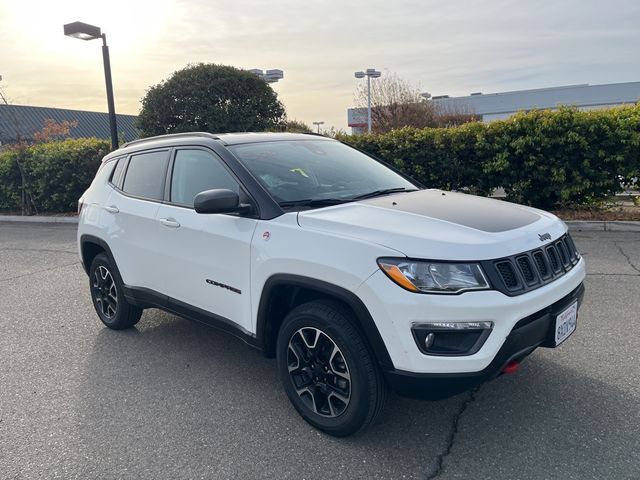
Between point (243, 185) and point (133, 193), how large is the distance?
1.52m

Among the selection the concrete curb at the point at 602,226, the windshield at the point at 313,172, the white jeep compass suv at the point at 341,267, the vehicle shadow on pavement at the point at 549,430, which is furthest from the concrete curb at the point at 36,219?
the vehicle shadow on pavement at the point at 549,430

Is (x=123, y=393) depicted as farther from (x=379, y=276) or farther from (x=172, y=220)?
(x=379, y=276)

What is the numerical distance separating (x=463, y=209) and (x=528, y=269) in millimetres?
609

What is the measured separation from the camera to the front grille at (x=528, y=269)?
8.66ft

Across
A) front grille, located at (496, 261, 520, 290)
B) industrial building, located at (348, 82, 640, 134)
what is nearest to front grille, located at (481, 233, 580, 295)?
front grille, located at (496, 261, 520, 290)

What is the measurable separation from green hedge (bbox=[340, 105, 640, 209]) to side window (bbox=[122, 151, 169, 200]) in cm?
611

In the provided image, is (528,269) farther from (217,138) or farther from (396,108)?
(396,108)

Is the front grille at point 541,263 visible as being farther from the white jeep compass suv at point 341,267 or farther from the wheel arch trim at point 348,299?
the wheel arch trim at point 348,299

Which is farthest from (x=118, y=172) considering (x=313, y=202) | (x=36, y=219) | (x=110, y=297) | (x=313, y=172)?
(x=36, y=219)

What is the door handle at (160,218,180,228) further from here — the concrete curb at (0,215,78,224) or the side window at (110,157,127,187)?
the concrete curb at (0,215,78,224)

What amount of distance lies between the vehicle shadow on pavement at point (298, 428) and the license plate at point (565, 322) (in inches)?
20.3

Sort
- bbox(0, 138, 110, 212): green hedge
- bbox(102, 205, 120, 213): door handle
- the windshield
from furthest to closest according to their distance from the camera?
bbox(0, 138, 110, 212): green hedge
bbox(102, 205, 120, 213): door handle
the windshield

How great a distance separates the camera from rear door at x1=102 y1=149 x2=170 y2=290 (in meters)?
4.18

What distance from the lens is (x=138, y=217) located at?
14.1ft
